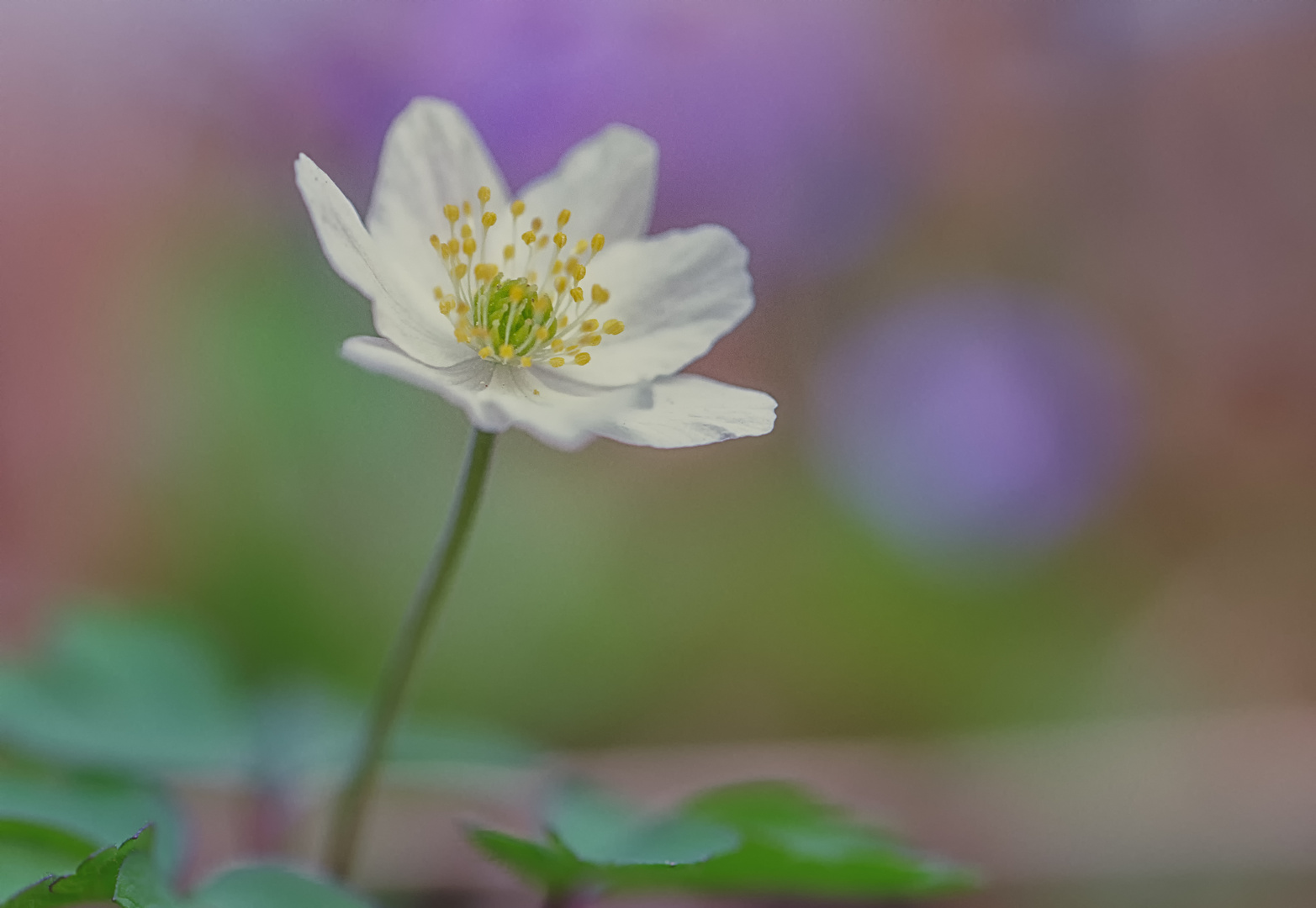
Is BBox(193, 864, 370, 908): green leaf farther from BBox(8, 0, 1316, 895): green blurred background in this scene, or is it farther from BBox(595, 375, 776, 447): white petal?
BBox(8, 0, 1316, 895): green blurred background

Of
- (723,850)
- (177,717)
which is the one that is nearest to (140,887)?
(723,850)

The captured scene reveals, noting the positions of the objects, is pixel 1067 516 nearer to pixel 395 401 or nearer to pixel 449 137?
pixel 395 401

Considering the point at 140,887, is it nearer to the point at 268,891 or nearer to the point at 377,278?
the point at 268,891

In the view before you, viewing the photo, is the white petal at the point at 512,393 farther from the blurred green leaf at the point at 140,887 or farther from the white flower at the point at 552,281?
the blurred green leaf at the point at 140,887

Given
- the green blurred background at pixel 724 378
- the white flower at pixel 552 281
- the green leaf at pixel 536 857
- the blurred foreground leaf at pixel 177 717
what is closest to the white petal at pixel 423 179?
the white flower at pixel 552 281

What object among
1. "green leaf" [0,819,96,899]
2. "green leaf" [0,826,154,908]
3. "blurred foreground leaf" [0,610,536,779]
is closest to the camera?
"green leaf" [0,826,154,908]

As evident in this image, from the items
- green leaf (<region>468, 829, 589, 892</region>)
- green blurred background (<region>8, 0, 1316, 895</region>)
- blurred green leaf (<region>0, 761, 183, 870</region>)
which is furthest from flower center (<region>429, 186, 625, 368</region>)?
green blurred background (<region>8, 0, 1316, 895</region>)
